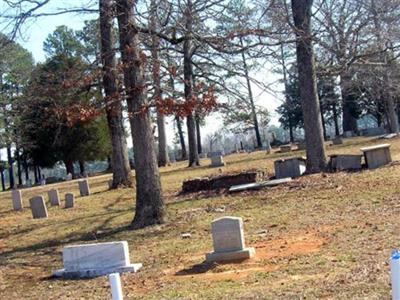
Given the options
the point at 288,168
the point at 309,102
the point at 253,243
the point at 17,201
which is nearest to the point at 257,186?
the point at 288,168

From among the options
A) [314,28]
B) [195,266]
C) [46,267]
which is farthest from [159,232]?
[314,28]

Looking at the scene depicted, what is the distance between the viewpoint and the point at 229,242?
371 inches

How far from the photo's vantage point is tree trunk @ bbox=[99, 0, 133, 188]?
14.3 m

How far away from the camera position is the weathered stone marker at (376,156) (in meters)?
18.9

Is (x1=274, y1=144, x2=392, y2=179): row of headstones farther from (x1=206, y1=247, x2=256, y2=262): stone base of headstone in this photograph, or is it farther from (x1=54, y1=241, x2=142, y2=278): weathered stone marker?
(x1=54, y1=241, x2=142, y2=278): weathered stone marker

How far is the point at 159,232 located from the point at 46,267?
2.89 metres

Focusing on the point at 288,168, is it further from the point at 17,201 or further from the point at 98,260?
the point at 98,260

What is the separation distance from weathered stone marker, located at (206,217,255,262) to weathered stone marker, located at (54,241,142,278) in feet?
4.45

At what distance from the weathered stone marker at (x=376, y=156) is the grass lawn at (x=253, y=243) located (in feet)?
1.65

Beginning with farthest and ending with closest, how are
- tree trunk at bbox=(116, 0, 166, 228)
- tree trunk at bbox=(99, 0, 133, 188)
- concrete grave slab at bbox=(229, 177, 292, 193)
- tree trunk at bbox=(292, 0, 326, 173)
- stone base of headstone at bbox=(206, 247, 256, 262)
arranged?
tree trunk at bbox=(292, 0, 326, 173) < concrete grave slab at bbox=(229, 177, 292, 193) < tree trunk at bbox=(99, 0, 133, 188) < tree trunk at bbox=(116, 0, 166, 228) < stone base of headstone at bbox=(206, 247, 256, 262)

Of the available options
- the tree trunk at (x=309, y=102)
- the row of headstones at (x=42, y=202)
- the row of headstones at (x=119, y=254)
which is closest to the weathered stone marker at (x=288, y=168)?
the tree trunk at (x=309, y=102)

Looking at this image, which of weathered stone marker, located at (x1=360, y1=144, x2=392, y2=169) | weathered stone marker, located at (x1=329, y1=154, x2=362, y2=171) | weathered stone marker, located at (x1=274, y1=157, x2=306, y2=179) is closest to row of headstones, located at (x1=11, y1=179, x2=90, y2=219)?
weathered stone marker, located at (x1=274, y1=157, x2=306, y2=179)

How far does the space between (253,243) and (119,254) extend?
2.31m

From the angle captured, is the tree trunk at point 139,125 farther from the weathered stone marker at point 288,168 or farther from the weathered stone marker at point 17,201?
the weathered stone marker at point 17,201
